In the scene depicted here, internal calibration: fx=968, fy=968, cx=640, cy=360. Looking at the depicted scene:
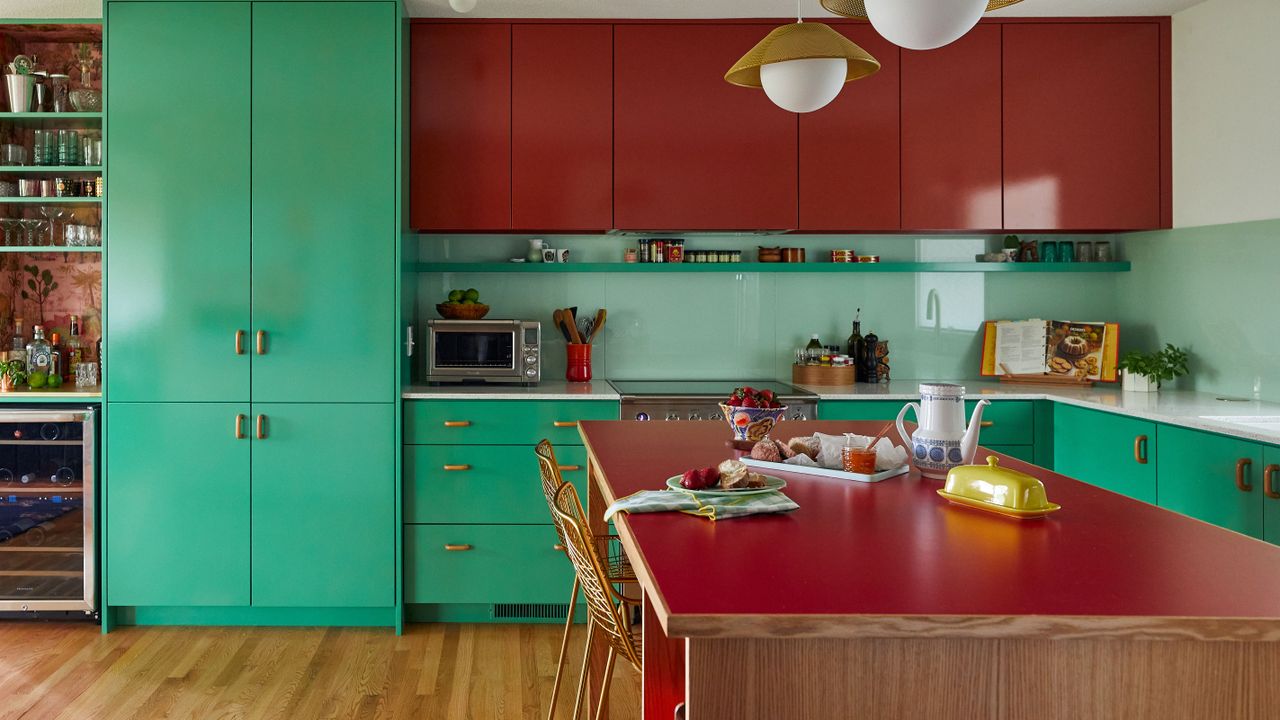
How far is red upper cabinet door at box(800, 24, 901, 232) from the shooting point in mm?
3957

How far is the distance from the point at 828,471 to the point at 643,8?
248 cm

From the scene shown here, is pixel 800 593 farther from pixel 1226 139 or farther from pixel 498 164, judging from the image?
pixel 1226 139

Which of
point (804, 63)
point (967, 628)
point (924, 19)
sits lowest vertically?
point (967, 628)

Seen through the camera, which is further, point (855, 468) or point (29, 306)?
point (29, 306)

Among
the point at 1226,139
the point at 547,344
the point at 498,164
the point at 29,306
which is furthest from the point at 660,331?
the point at 29,306

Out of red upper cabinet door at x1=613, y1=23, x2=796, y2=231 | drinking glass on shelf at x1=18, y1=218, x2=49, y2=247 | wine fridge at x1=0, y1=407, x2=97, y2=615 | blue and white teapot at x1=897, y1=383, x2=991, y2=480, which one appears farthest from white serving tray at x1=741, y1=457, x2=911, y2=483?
drinking glass on shelf at x1=18, y1=218, x2=49, y2=247

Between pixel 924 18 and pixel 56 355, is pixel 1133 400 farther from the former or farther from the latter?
pixel 56 355

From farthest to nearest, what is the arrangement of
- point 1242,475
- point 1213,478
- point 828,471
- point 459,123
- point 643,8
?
point 459,123
point 643,8
point 1213,478
point 1242,475
point 828,471

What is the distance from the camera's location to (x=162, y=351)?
11.7 feet

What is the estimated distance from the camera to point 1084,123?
156 inches

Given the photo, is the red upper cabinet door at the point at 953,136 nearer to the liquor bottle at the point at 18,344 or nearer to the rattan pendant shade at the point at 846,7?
the rattan pendant shade at the point at 846,7

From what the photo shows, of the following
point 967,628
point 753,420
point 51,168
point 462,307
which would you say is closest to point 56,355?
point 51,168

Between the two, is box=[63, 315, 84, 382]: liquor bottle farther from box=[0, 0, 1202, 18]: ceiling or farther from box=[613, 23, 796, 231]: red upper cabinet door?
box=[613, 23, 796, 231]: red upper cabinet door

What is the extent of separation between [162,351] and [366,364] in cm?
74
